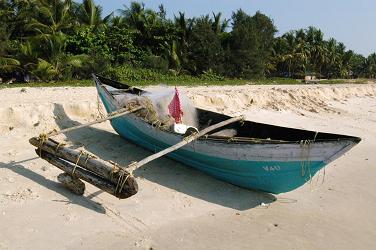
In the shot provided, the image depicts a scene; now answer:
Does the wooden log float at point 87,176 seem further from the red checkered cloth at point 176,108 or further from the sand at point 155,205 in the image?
the red checkered cloth at point 176,108

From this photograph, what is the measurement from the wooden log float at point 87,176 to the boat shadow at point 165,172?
1.30 metres

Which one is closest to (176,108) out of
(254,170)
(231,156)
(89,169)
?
(231,156)

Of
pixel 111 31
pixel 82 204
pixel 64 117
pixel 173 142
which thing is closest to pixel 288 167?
pixel 173 142

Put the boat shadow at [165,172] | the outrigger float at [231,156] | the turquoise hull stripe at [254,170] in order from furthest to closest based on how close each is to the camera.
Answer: the boat shadow at [165,172], the turquoise hull stripe at [254,170], the outrigger float at [231,156]

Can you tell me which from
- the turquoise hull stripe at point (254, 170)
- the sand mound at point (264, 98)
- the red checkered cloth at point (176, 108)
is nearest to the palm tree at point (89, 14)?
the sand mound at point (264, 98)

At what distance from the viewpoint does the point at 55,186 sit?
6.21 metres

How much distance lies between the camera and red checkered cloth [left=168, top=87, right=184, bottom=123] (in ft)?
26.9

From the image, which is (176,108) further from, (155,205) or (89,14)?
(89,14)

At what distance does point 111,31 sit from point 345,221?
17.4m

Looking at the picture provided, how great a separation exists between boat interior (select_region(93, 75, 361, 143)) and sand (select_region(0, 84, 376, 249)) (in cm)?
84

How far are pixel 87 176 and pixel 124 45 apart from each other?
53.9 feet

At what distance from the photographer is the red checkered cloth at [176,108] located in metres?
8.19

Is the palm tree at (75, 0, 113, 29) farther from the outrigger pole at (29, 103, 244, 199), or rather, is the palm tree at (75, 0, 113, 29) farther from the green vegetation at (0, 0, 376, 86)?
the outrigger pole at (29, 103, 244, 199)

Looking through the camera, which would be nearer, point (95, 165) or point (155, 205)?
point (95, 165)
